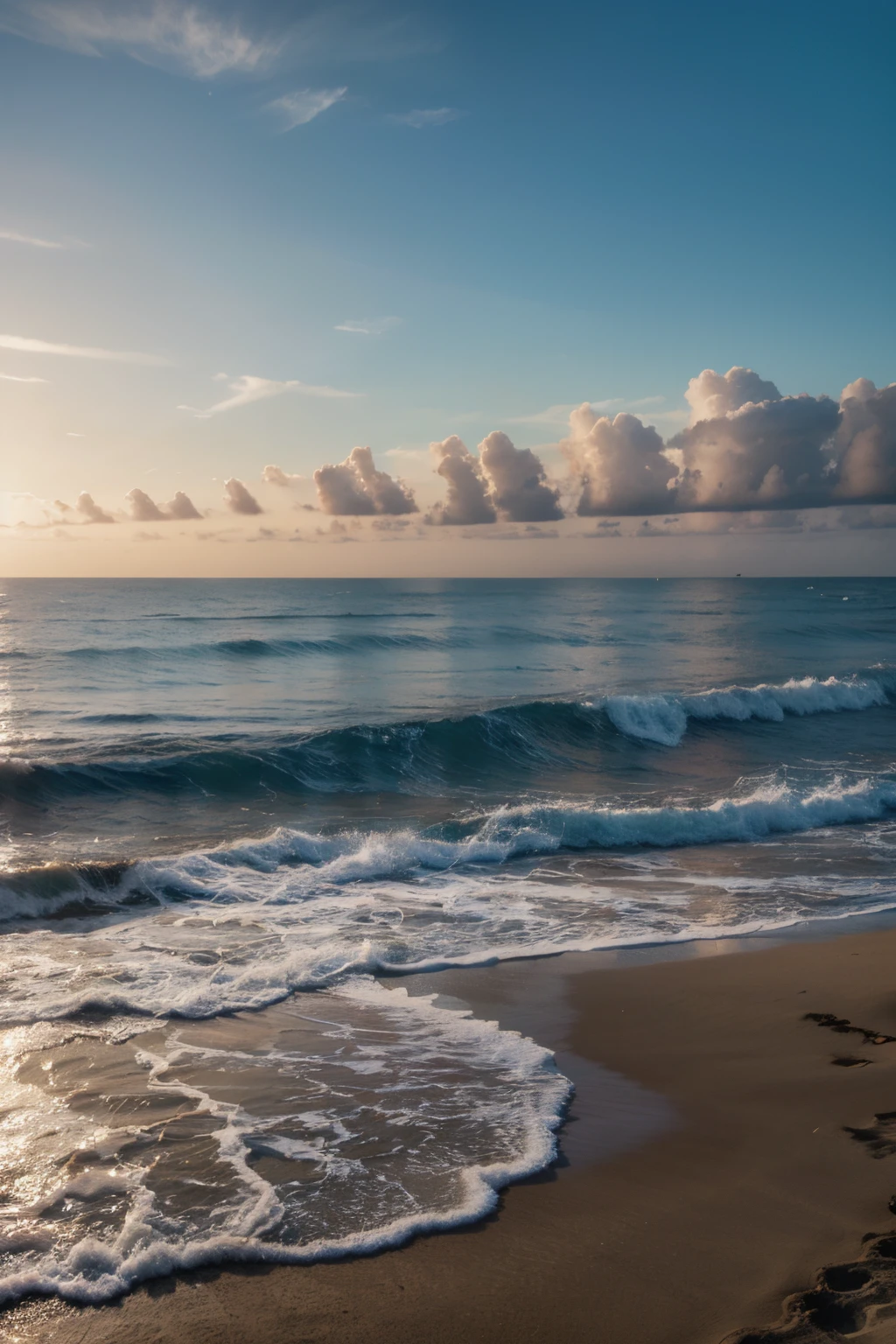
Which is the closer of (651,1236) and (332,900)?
(651,1236)

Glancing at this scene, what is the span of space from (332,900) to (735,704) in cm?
1606

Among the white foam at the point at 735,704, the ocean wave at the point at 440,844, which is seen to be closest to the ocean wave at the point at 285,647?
the white foam at the point at 735,704

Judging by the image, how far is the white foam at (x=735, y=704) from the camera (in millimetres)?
21109

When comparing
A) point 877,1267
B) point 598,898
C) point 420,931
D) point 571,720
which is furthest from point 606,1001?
point 571,720

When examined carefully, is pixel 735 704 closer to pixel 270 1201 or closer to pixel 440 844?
pixel 440 844

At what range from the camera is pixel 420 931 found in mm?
8891

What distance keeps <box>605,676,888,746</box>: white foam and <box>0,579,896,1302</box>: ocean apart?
0.31 ft

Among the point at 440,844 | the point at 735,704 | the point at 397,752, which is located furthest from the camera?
the point at 735,704

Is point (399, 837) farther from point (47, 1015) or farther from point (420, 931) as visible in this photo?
point (47, 1015)

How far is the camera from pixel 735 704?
23031 millimetres

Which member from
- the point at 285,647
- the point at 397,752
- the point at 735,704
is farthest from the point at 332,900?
the point at 285,647

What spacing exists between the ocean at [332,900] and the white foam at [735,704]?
10 cm

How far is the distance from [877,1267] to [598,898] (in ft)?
21.4

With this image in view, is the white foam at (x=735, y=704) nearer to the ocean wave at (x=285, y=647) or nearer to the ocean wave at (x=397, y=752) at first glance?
the ocean wave at (x=397, y=752)
